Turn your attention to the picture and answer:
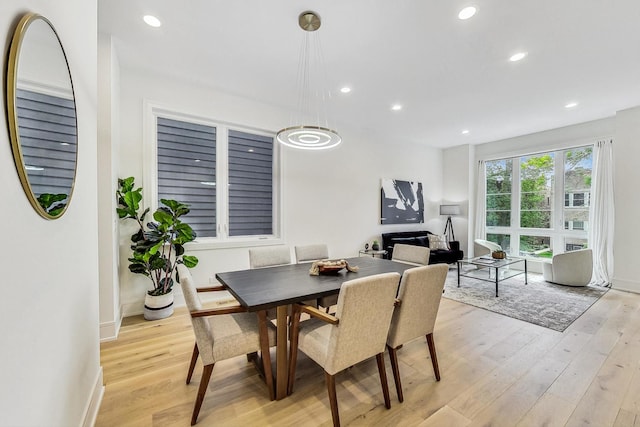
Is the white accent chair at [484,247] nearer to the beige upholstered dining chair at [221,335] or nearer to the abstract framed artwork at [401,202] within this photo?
the abstract framed artwork at [401,202]

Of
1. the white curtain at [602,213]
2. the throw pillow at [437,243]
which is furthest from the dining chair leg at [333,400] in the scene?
the white curtain at [602,213]

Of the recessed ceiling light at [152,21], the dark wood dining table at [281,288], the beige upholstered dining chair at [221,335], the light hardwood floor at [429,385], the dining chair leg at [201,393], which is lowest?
the light hardwood floor at [429,385]

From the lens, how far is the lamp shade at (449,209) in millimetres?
6340

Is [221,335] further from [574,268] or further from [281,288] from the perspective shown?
[574,268]

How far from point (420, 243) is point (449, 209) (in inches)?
52.9

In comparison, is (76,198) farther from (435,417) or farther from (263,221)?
(263,221)

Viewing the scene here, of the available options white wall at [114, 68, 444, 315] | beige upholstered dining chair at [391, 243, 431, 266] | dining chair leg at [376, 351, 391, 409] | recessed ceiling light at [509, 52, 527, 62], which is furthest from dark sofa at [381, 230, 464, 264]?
dining chair leg at [376, 351, 391, 409]

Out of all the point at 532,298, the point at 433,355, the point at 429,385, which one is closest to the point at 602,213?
the point at 532,298

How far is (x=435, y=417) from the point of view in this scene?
67.6 inches

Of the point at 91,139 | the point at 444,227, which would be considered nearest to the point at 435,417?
the point at 91,139

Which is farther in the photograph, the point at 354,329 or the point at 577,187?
the point at 577,187

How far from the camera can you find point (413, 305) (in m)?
1.89

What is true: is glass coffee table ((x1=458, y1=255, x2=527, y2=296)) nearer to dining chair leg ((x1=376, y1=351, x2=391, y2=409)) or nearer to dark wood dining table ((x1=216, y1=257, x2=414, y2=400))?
dark wood dining table ((x1=216, y1=257, x2=414, y2=400))

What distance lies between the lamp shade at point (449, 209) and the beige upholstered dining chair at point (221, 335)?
18.7 ft
